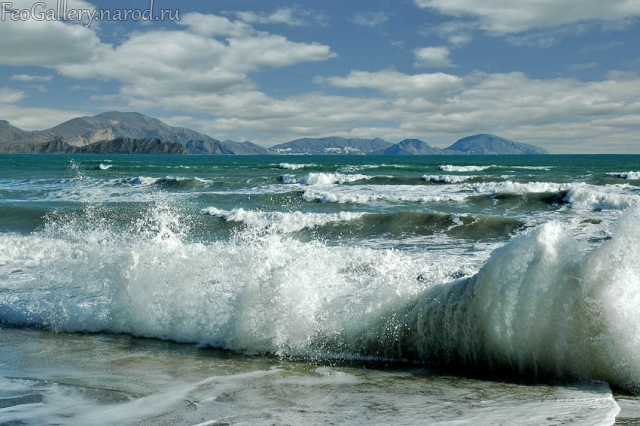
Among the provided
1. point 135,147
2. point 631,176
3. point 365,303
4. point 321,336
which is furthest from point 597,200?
point 135,147

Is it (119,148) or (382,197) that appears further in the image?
(119,148)

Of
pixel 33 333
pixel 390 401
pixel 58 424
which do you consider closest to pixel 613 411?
pixel 390 401

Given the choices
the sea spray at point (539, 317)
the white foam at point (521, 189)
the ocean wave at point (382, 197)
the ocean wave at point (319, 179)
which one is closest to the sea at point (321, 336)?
the sea spray at point (539, 317)

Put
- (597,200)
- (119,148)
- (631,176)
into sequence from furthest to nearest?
(119,148) < (631,176) < (597,200)

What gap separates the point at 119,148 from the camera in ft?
610

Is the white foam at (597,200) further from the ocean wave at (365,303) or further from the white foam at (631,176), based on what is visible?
the white foam at (631,176)

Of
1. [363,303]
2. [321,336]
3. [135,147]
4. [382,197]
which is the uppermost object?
[135,147]

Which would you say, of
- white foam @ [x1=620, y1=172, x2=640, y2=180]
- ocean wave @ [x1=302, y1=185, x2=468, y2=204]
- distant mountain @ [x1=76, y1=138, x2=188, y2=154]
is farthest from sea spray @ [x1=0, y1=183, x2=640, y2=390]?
distant mountain @ [x1=76, y1=138, x2=188, y2=154]

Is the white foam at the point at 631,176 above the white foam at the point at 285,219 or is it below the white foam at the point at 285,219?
above

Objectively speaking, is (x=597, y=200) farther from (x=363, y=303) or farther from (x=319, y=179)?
(x=319, y=179)

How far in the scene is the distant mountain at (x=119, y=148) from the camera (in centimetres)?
18088

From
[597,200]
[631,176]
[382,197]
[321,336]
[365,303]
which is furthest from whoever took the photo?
[631,176]

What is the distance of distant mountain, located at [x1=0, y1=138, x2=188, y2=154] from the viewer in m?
181

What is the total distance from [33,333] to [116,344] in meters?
1.39
